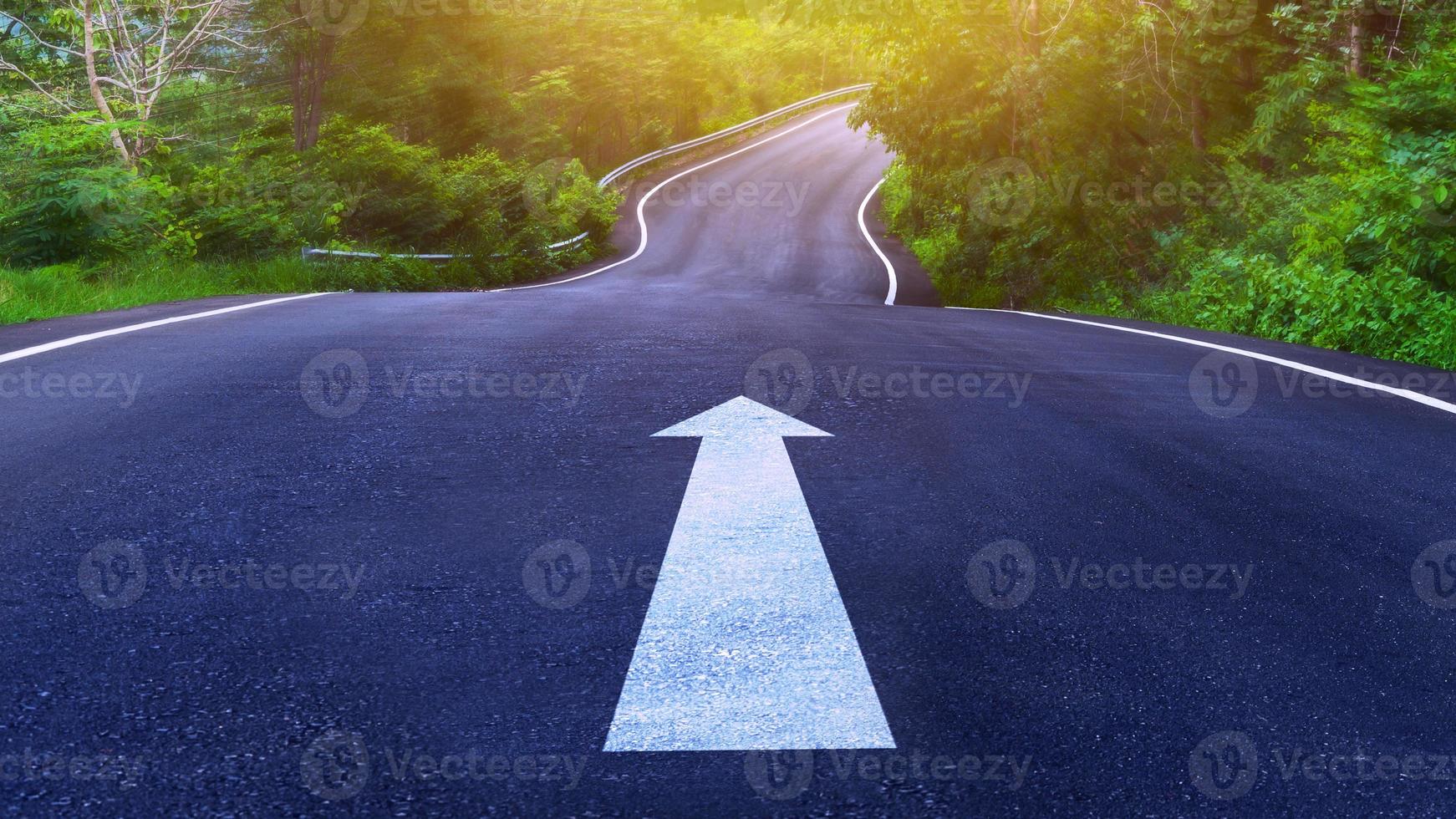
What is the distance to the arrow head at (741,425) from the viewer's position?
482 cm

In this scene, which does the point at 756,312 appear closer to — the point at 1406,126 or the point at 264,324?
the point at 264,324

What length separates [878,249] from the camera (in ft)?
→ 118

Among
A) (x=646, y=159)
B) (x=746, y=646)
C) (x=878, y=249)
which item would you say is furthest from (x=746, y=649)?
(x=646, y=159)

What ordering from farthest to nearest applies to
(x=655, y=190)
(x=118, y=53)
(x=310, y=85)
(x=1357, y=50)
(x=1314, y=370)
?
(x=655, y=190) → (x=310, y=85) → (x=118, y=53) → (x=1357, y=50) → (x=1314, y=370)

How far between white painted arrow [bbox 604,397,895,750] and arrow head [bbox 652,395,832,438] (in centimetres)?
85

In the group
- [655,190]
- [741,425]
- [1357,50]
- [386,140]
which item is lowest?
[655,190]

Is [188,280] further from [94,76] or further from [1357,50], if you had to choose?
[1357,50]

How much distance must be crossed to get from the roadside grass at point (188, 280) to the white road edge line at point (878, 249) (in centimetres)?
890

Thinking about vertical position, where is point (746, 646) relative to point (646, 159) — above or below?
above

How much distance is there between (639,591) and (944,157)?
23.4 metres

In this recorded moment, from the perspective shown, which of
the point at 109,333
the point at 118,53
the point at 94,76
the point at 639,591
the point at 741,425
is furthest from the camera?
the point at 118,53

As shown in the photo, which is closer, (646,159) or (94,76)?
(94,76)

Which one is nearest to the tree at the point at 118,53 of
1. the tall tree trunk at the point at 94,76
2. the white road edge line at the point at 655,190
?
the tall tree trunk at the point at 94,76

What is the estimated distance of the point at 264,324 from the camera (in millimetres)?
8703
